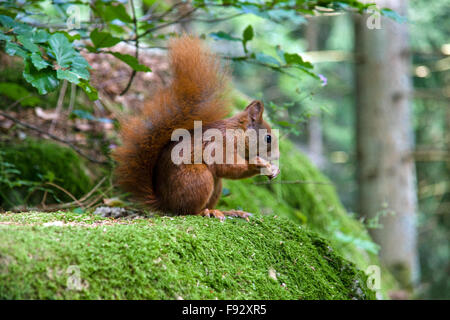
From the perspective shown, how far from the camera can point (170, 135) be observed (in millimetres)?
2045

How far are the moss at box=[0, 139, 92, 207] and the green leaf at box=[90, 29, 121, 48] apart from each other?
0.95 metres

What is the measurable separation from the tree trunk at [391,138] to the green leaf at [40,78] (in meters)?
4.31

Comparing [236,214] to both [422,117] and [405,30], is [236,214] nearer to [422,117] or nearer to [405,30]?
[405,30]

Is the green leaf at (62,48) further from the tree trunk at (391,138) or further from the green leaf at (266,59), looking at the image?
the tree trunk at (391,138)

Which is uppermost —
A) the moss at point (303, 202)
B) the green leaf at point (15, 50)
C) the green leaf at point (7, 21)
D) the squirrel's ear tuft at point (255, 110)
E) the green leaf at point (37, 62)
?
the green leaf at point (7, 21)

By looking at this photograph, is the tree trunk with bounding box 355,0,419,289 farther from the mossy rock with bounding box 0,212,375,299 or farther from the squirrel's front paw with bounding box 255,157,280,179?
the mossy rock with bounding box 0,212,375,299

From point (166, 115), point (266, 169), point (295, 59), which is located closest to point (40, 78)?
point (166, 115)

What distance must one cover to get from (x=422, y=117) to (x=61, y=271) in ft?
23.8

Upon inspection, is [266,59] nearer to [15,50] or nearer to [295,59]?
[295,59]

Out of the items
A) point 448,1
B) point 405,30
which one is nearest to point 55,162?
point 405,30

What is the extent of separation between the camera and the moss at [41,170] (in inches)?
101

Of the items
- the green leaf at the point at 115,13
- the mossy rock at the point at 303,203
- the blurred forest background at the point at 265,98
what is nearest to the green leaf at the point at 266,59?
the blurred forest background at the point at 265,98

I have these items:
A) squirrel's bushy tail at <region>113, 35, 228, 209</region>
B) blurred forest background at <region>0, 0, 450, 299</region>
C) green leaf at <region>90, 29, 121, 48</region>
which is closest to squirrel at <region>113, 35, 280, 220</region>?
squirrel's bushy tail at <region>113, 35, 228, 209</region>

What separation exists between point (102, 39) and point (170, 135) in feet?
1.76
